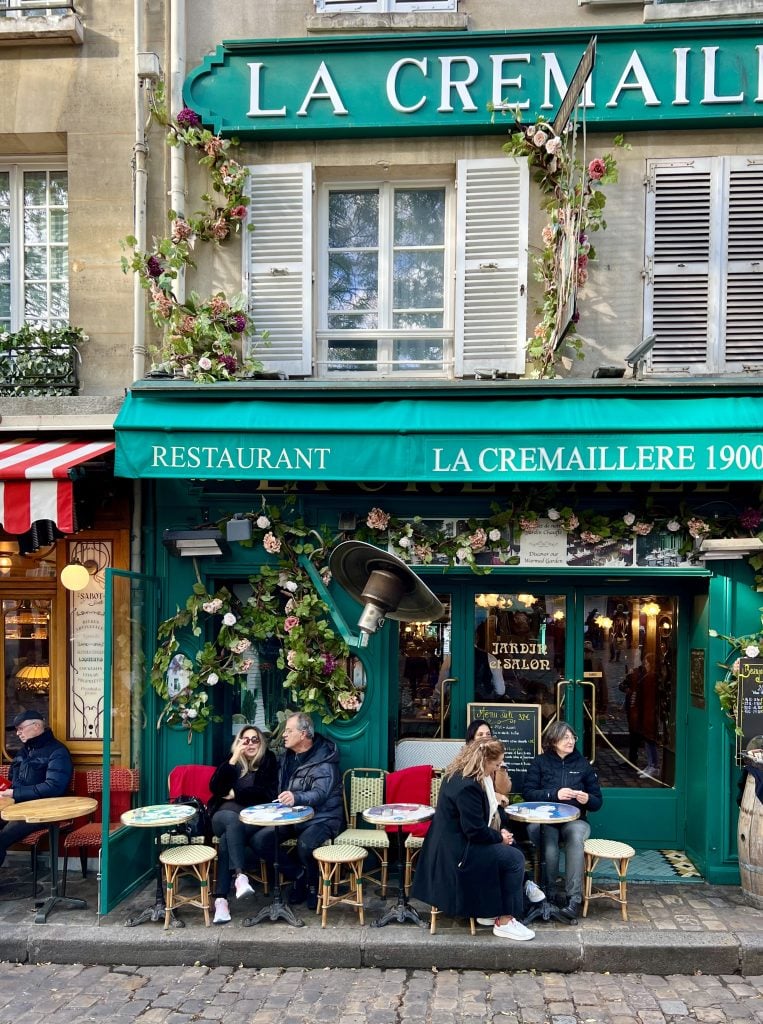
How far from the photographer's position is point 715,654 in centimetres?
640

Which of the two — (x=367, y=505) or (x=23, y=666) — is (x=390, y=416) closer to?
(x=367, y=505)

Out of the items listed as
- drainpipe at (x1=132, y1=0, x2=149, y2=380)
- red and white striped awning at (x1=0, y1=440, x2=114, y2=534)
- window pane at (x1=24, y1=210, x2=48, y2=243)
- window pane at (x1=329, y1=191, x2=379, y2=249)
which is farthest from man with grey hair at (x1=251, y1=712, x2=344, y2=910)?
window pane at (x1=24, y1=210, x2=48, y2=243)

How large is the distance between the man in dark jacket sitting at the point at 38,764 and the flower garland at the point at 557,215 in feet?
15.7

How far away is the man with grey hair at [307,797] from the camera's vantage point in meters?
5.86

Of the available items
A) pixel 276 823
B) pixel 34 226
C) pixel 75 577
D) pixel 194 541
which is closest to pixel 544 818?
pixel 276 823

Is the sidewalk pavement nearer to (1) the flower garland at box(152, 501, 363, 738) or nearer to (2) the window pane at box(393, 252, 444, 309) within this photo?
(1) the flower garland at box(152, 501, 363, 738)

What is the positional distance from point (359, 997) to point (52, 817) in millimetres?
2425

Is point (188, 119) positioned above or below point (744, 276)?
above

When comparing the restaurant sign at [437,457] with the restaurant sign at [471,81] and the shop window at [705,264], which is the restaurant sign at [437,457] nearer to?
the shop window at [705,264]

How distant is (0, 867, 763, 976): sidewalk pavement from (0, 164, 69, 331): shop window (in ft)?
16.1

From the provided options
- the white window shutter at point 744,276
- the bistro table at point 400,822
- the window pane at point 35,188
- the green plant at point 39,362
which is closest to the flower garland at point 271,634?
the bistro table at point 400,822

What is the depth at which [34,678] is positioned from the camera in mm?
7133

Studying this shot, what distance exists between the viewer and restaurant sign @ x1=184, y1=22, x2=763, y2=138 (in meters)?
6.50

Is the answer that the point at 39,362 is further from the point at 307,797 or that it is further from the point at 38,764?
the point at 307,797
